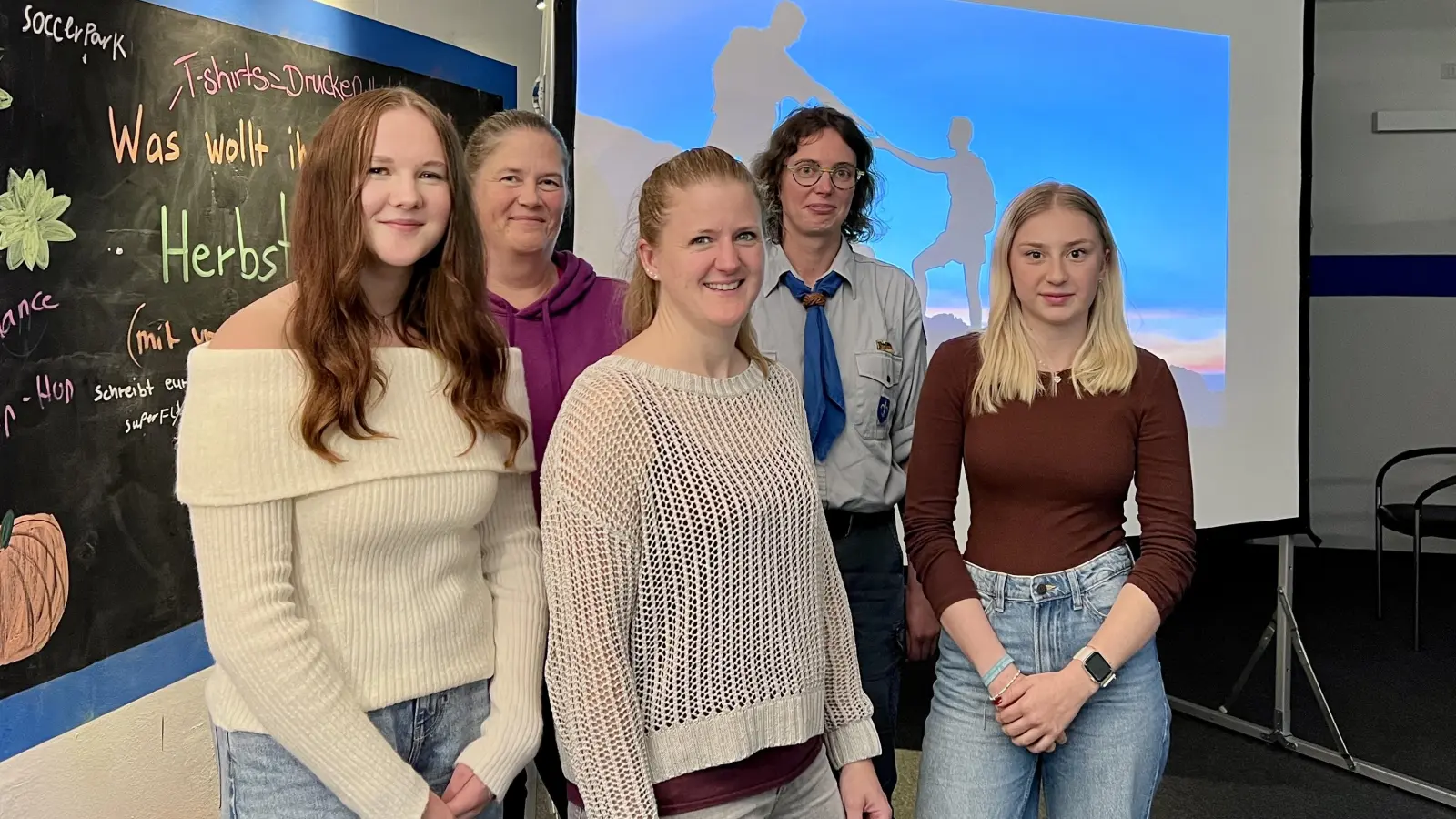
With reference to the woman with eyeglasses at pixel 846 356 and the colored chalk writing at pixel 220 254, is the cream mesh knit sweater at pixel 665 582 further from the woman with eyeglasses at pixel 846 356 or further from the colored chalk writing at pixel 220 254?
the colored chalk writing at pixel 220 254

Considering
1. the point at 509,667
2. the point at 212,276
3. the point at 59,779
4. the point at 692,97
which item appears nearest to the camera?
the point at 509,667

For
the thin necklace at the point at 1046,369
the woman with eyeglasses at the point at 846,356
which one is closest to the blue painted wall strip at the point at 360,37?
the woman with eyeglasses at the point at 846,356

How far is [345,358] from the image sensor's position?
1.13 meters

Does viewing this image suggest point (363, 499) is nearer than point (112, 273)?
Yes

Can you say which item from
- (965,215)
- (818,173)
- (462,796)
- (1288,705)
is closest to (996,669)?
(462,796)

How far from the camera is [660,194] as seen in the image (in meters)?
1.28

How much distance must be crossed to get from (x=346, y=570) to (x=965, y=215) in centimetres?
211

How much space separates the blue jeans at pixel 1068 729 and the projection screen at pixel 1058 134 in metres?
1.30

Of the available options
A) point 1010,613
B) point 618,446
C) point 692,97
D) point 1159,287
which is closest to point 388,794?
point 618,446

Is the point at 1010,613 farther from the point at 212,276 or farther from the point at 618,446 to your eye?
the point at 212,276

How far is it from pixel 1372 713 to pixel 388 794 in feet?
12.6

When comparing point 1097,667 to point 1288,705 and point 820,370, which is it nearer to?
point 820,370

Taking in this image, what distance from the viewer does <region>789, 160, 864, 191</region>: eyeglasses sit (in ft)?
6.13

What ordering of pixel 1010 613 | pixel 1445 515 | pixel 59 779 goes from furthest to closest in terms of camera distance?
1. pixel 1445 515
2. pixel 59 779
3. pixel 1010 613
